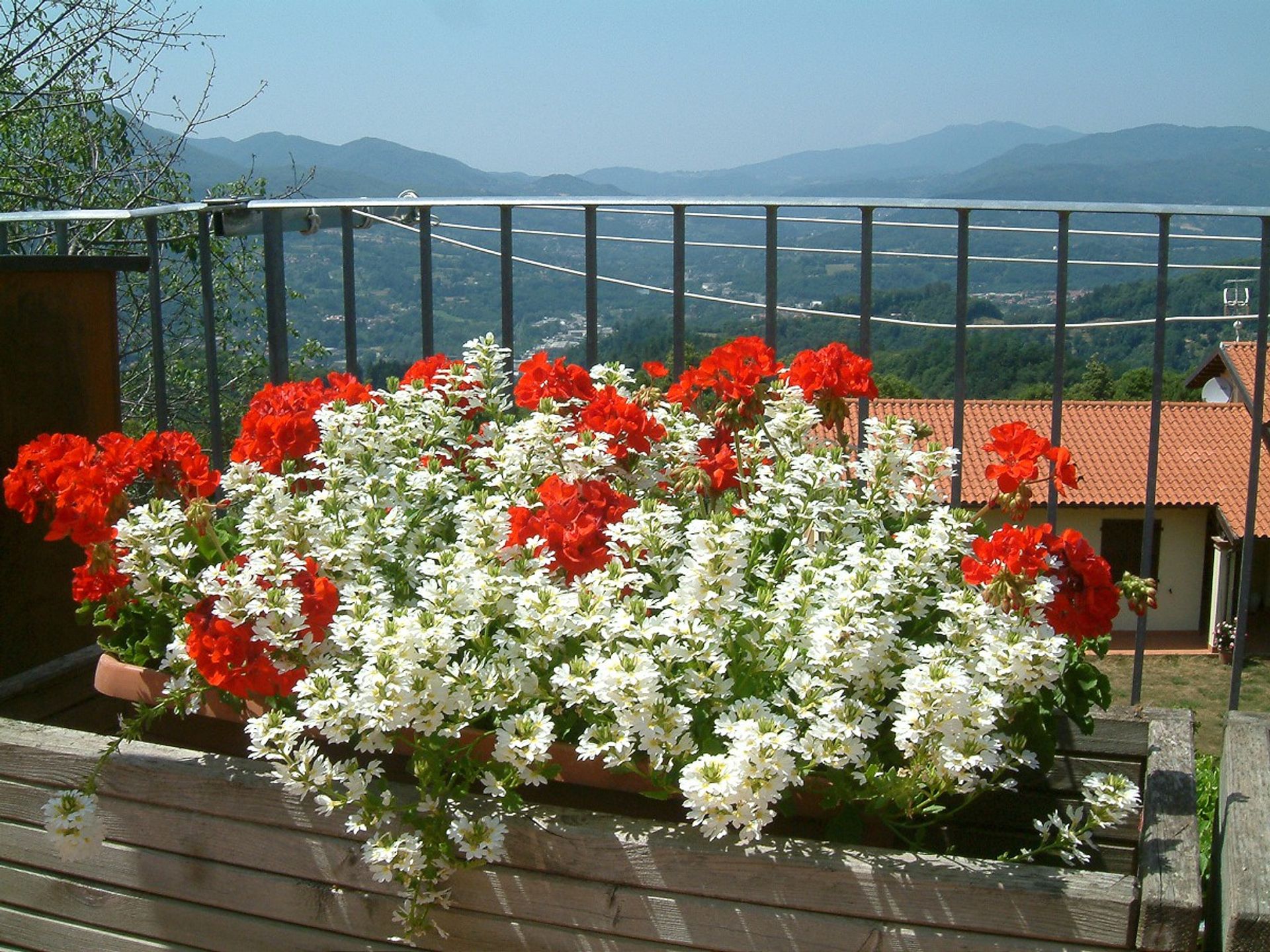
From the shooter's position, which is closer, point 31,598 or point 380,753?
point 380,753

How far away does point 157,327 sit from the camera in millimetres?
2572

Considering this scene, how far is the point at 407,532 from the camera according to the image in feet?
5.18

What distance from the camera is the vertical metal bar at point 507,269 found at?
2.50 meters

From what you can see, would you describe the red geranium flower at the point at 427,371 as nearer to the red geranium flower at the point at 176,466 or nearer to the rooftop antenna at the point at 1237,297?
the red geranium flower at the point at 176,466

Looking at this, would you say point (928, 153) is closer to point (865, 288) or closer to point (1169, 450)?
point (1169, 450)

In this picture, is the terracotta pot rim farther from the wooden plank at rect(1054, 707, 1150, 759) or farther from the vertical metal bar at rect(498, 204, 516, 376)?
the vertical metal bar at rect(498, 204, 516, 376)

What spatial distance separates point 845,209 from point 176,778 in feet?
5.41

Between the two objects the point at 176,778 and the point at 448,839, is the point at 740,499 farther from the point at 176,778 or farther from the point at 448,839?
the point at 176,778

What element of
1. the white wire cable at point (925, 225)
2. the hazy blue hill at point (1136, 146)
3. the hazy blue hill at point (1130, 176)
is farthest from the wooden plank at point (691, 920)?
the hazy blue hill at point (1136, 146)

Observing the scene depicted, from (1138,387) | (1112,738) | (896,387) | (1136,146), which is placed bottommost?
(1138,387)

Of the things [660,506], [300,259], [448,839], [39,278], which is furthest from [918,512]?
[300,259]

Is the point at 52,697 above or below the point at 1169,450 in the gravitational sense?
above

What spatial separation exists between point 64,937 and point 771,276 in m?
1.68

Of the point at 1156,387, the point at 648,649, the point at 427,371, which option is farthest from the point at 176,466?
the point at 1156,387
